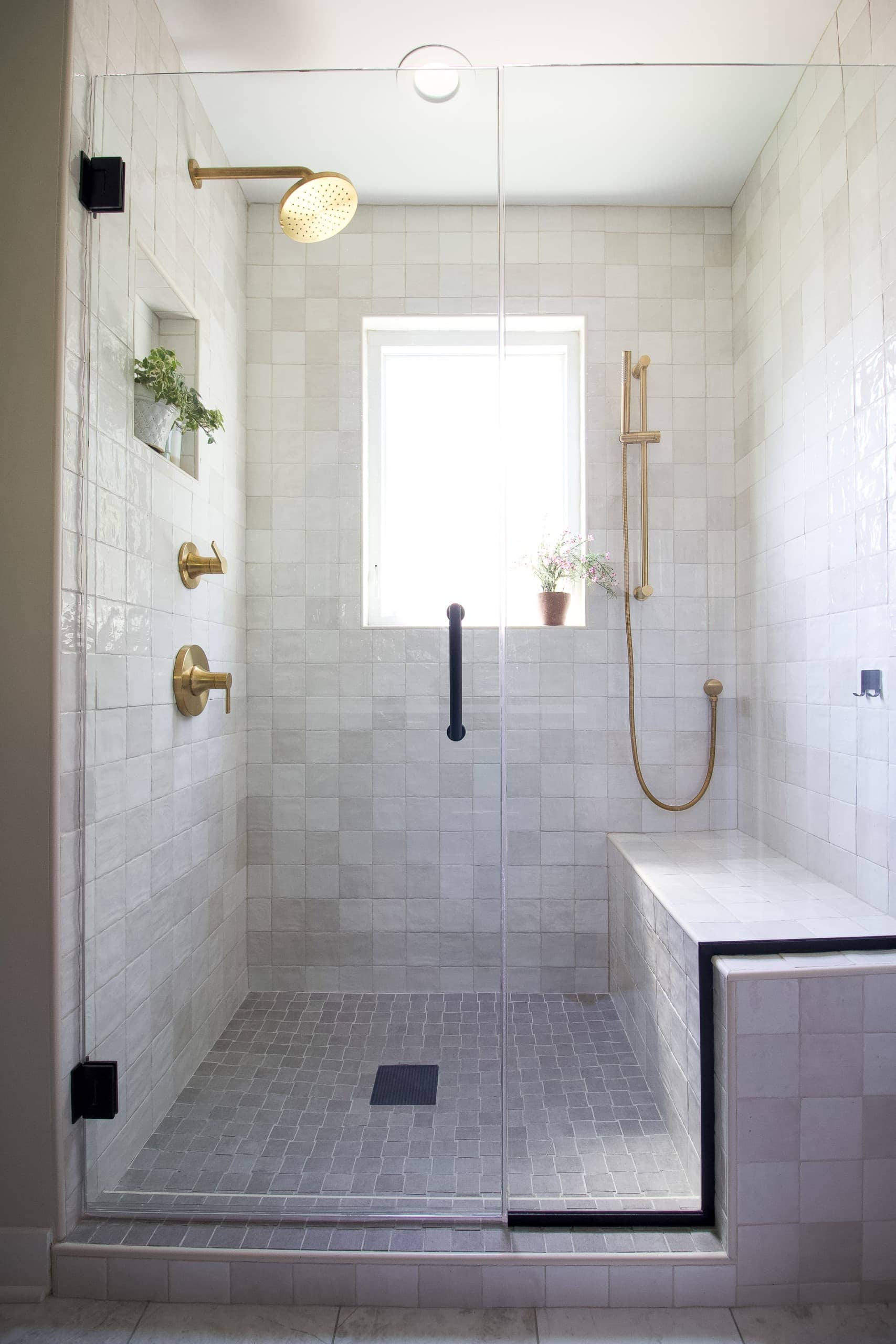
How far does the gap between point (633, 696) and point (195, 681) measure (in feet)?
3.14

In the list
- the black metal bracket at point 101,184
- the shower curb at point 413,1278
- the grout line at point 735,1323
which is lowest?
the grout line at point 735,1323

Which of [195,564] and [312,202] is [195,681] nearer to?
[195,564]

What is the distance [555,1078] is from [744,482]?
1363mm

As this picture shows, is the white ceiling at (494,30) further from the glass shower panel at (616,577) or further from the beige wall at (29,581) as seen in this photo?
the beige wall at (29,581)

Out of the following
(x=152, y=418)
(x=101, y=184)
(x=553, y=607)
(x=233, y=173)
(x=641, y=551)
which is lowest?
(x=553, y=607)

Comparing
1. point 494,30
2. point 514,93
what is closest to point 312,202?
point 514,93

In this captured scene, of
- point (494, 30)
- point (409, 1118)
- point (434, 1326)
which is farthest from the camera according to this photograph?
point (494, 30)

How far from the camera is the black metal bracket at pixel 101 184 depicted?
1381mm

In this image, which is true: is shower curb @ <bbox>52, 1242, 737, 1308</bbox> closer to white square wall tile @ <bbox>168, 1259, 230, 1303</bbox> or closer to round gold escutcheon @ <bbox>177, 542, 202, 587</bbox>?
white square wall tile @ <bbox>168, 1259, 230, 1303</bbox>

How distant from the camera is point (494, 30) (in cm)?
176

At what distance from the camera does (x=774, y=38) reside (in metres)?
1.78

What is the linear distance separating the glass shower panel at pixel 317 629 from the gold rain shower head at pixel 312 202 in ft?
0.07

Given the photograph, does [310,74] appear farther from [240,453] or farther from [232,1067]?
[232,1067]

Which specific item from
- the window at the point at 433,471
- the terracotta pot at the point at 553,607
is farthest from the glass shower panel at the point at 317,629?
the terracotta pot at the point at 553,607
